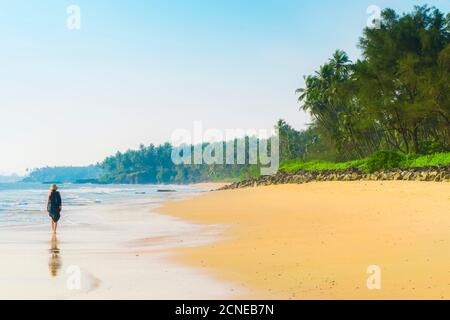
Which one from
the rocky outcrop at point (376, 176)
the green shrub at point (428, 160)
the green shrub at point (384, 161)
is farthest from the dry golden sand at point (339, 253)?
the green shrub at point (384, 161)

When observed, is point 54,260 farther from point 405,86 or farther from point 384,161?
point 405,86

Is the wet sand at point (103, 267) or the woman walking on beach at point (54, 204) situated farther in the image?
the woman walking on beach at point (54, 204)

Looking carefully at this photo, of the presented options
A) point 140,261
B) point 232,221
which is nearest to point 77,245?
point 140,261

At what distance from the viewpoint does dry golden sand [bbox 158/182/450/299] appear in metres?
8.77

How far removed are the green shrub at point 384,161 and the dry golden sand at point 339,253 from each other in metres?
24.7

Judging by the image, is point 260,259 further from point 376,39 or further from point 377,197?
point 376,39

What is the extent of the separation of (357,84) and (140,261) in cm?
5359

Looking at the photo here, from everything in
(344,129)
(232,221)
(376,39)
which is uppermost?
(376,39)

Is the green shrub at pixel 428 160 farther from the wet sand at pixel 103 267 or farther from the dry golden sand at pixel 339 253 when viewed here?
the wet sand at pixel 103 267

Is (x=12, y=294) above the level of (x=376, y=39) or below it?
below

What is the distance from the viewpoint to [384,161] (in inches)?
1903

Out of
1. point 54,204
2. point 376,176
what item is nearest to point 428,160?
point 376,176

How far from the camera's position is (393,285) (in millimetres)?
8750

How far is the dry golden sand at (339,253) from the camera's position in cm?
877
